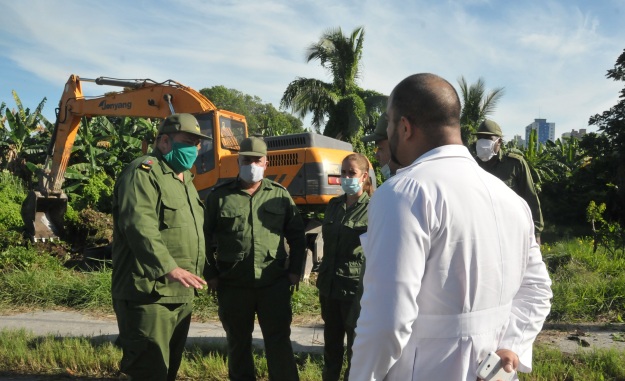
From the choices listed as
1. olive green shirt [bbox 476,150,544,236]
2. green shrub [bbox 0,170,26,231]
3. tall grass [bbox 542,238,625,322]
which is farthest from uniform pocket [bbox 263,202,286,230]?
green shrub [bbox 0,170,26,231]

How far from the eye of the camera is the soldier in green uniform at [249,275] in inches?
174

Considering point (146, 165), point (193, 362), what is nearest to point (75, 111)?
point (193, 362)

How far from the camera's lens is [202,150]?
34.7 feet

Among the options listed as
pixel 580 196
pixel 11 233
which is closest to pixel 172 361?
pixel 11 233

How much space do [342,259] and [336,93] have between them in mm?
23111

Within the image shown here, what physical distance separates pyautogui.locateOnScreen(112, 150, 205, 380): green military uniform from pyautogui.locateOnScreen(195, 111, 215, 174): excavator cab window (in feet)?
21.5

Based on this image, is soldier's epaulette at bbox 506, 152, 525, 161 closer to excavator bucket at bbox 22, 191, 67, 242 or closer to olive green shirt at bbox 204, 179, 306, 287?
olive green shirt at bbox 204, 179, 306, 287

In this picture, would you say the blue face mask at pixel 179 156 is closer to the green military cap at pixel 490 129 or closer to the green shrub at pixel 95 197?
the green military cap at pixel 490 129

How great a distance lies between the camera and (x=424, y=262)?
1.68 m

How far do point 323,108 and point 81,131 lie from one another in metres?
12.5

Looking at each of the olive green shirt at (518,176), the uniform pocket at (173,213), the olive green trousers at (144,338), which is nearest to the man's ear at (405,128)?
the uniform pocket at (173,213)

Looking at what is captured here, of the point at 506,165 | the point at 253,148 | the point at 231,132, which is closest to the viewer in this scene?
the point at 253,148

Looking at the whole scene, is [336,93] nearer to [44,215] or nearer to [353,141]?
[353,141]

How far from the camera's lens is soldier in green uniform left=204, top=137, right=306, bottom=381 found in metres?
4.43
